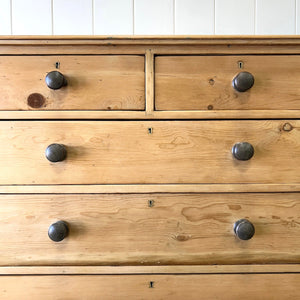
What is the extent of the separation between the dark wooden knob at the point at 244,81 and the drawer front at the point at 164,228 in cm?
29

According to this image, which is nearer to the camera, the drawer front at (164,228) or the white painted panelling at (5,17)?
the drawer front at (164,228)

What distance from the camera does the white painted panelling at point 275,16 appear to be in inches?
44.2

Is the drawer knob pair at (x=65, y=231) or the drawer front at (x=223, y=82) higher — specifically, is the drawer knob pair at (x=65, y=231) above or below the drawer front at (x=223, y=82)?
below

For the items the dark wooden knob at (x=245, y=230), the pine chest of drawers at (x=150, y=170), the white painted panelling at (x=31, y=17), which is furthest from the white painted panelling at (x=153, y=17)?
the dark wooden knob at (x=245, y=230)

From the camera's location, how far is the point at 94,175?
26.6 inches

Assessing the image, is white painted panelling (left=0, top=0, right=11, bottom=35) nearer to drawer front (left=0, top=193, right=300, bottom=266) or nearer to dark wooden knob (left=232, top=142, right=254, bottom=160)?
drawer front (left=0, top=193, right=300, bottom=266)

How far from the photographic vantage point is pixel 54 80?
2.06 feet

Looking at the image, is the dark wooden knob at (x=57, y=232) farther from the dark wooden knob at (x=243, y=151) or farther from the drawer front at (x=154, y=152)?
the dark wooden knob at (x=243, y=151)

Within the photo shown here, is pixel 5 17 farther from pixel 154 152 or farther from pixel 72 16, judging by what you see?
pixel 154 152

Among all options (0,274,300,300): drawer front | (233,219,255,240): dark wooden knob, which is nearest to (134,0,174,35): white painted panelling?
(233,219,255,240): dark wooden knob

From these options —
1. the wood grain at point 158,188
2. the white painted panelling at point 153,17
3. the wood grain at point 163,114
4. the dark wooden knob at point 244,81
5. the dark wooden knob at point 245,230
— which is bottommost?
the dark wooden knob at point 245,230

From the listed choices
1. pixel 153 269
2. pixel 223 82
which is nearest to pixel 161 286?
pixel 153 269

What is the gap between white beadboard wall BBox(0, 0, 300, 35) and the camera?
1.10 m

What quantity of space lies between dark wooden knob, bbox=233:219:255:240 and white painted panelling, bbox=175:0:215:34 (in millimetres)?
861
